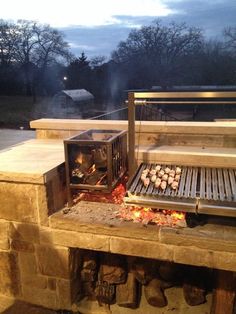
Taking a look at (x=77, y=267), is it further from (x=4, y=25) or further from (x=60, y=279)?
(x=4, y=25)

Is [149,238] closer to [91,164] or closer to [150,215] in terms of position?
[150,215]

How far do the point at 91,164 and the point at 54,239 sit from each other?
828mm

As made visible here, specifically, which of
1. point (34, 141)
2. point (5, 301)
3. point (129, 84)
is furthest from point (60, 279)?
point (129, 84)

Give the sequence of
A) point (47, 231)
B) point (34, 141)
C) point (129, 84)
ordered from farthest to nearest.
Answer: point (129, 84) → point (34, 141) → point (47, 231)

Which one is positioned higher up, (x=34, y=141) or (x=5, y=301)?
(x=34, y=141)

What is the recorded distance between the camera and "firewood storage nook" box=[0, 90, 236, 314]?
263 cm

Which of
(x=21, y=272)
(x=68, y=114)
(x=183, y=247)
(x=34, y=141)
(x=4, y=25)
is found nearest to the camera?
(x=183, y=247)

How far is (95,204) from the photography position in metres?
3.18

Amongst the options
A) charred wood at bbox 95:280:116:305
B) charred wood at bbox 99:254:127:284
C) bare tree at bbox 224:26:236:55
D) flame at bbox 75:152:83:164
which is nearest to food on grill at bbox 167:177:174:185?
flame at bbox 75:152:83:164

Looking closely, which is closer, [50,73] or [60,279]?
[60,279]

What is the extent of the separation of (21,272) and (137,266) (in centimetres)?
122

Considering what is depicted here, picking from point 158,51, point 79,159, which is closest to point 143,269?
point 79,159

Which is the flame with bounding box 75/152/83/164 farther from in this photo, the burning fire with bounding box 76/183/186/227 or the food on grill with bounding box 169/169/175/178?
the food on grill with bounding box 169/169/175/178

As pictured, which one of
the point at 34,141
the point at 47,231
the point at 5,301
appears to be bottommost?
the point at 5,301
